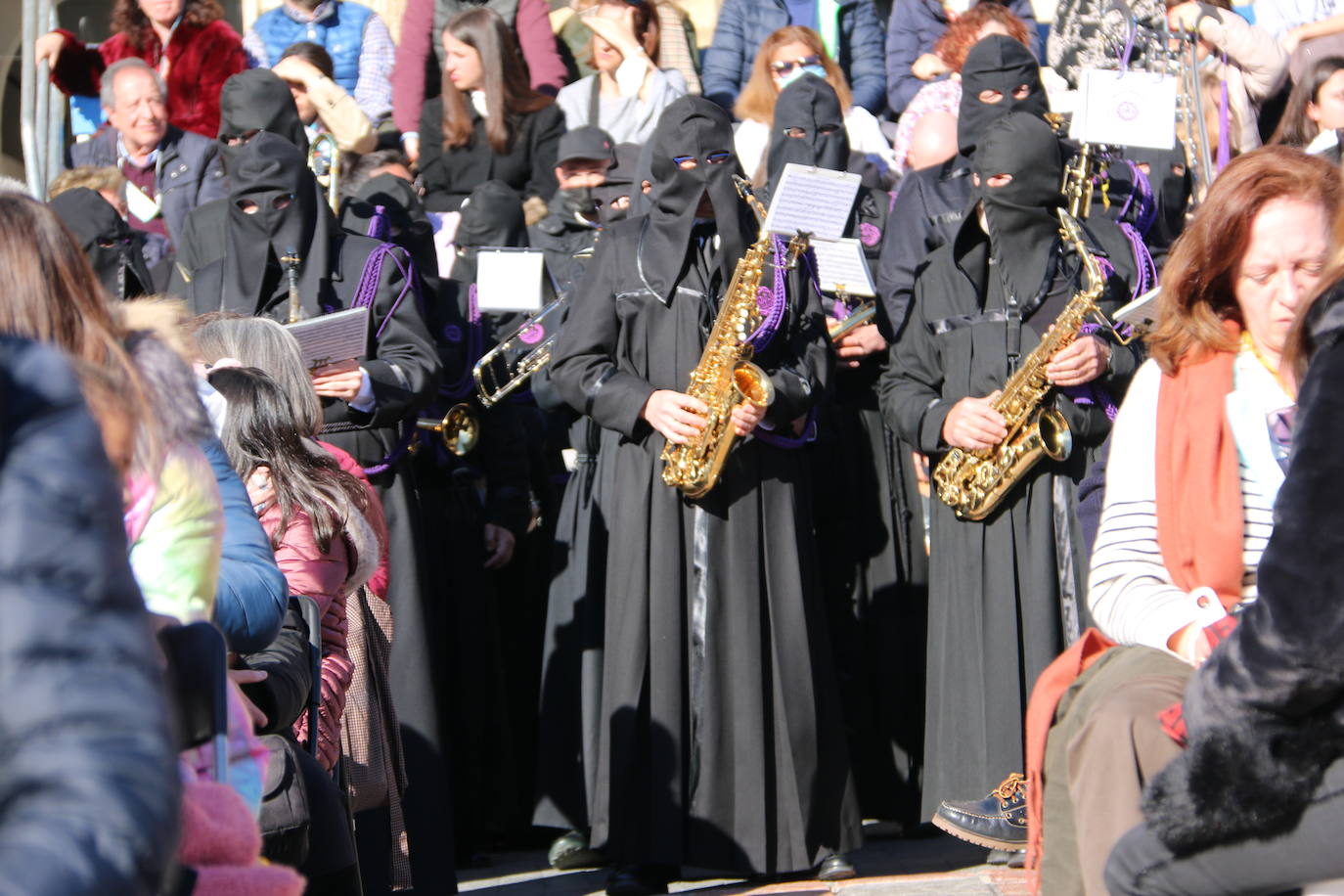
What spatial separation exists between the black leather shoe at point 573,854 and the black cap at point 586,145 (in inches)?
143

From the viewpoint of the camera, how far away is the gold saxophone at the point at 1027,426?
5.98 metres

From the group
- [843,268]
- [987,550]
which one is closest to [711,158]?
[843,268]

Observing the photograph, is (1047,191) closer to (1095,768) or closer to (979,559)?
(979,559)

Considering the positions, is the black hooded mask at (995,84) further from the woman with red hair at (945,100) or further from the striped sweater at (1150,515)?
the striped sweater at (1150,515)

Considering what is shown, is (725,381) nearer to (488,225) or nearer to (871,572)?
(871,572)

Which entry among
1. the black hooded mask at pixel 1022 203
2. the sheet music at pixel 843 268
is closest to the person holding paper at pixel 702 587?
the sheet music at pixel 843 268

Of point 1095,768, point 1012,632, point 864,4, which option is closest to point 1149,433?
point 1095,768

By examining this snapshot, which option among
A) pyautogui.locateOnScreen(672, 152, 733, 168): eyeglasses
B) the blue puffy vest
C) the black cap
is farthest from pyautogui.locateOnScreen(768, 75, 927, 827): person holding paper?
the blue puffy vest

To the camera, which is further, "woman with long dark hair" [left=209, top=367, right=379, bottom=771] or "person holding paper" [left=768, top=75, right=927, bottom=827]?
"person holding paper" [left=768, top=75, right=927, bottom=827]

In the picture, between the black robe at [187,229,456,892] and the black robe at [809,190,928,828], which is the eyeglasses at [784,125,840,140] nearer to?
the black robe at [809,190,928,828]

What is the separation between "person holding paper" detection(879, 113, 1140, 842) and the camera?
6.02 meters

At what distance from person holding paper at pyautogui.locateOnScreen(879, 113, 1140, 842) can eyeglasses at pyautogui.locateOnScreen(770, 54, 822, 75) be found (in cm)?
255

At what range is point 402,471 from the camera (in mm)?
6301

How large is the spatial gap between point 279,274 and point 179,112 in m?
3.72
